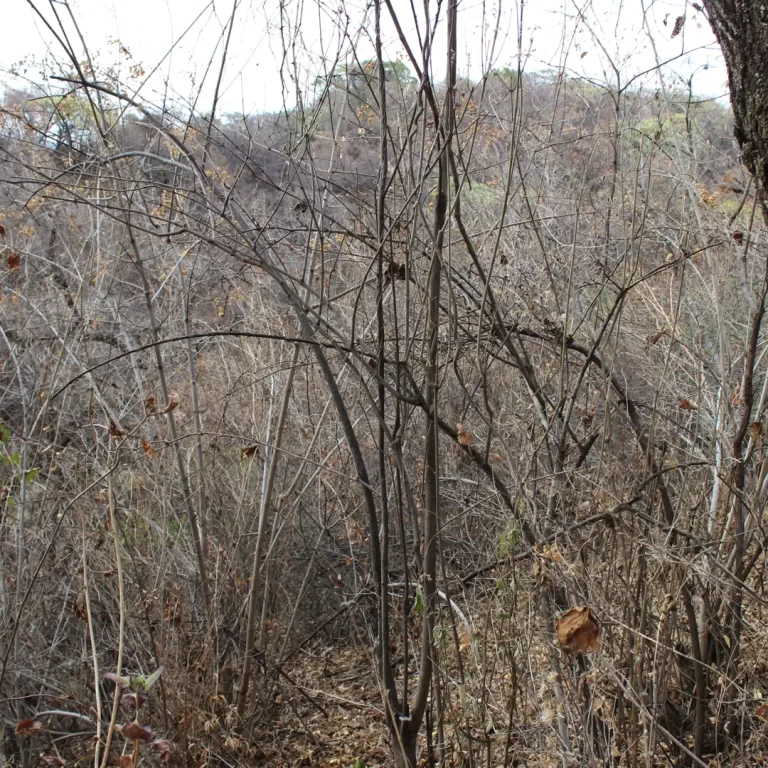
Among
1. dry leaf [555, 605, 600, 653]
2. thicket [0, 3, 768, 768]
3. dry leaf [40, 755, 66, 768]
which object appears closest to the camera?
dry leaf [555, 605, 600, 653]

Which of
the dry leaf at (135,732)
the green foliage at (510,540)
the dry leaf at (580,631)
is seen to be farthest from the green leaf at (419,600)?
the dry leaf at (135,732)

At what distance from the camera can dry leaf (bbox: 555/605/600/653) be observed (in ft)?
6.71

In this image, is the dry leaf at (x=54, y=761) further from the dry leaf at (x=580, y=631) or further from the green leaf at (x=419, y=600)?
the dry leaf at (x=580, y=631)

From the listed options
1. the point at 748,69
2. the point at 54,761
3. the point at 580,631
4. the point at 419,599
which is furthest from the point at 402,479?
the point at 748,69

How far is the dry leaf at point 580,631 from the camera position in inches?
80.5

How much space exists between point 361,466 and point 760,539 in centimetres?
143

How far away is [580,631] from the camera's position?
6.72 ft

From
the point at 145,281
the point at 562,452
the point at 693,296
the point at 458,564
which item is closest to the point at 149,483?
the point at 145,281

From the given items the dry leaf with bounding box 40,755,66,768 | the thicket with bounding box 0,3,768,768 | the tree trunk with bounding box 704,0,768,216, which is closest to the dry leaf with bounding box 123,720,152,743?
the thicket with bounding box 0,3,768,768

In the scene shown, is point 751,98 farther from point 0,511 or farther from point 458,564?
point 0,511

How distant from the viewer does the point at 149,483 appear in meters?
4.02

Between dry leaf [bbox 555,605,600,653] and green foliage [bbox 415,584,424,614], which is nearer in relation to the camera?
dry leaf [bbox 555,605,600,653]

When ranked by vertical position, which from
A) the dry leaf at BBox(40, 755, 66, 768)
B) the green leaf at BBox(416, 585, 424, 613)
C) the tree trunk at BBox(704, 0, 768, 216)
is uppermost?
the tree trunk at BBox(704, 0, 768, 216)

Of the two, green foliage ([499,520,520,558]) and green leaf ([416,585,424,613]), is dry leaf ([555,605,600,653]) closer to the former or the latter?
green foliage ([499,520,520,558])
